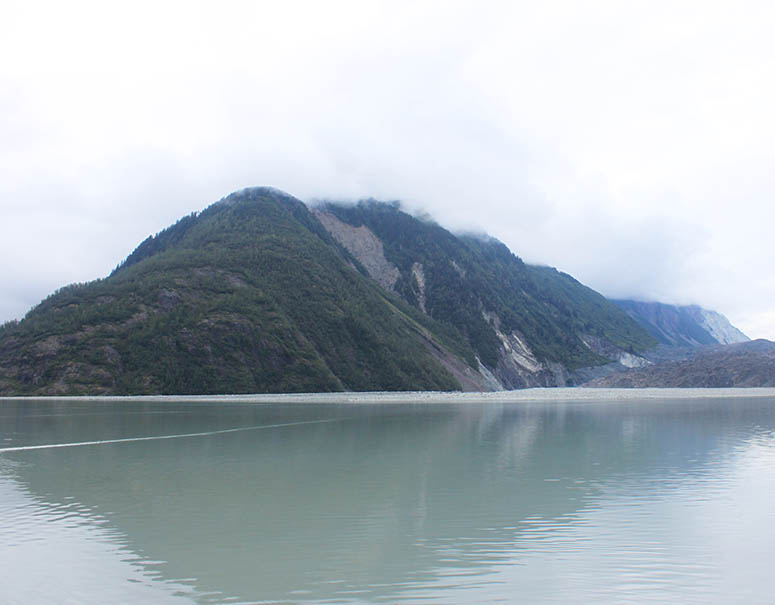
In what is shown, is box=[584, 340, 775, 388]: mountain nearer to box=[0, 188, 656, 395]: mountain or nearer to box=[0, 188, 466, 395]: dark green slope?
box=[0, 188, 656, 395]: mountain

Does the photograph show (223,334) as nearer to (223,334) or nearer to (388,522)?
(223,334)

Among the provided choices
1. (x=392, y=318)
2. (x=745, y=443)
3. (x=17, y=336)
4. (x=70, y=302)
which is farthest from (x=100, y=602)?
(x=392, y=318)

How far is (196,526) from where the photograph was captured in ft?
66.1

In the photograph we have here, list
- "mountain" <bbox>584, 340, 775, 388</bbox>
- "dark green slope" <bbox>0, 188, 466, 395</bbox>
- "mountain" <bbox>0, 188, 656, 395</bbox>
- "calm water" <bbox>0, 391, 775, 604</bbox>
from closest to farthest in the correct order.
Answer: "calm water" <bbox>0, 391, 775, 604</bbox> < "dark green slope" <bbox>0, 188, 466, 395</bbox> < "mountain" <bbox>0, 188, 656, 395</bbox> < "mountain" <bbox>584, 340, 775, 388</bbox>

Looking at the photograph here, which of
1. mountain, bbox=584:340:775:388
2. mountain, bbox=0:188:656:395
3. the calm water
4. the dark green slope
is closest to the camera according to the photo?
A: the calm water

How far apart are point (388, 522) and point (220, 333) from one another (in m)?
119

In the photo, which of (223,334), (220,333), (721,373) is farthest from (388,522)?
(721,373)

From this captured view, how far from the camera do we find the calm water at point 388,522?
14719 mm

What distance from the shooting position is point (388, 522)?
67.7ft

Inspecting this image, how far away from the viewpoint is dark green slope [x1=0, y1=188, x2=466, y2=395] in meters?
123

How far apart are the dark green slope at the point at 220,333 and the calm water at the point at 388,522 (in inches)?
3384

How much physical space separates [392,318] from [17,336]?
87.7m

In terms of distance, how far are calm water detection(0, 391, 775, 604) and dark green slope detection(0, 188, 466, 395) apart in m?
86.0

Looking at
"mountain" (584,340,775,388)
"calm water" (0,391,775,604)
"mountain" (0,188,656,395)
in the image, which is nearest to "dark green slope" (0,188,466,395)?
"mountain" (0,188,656,395)
